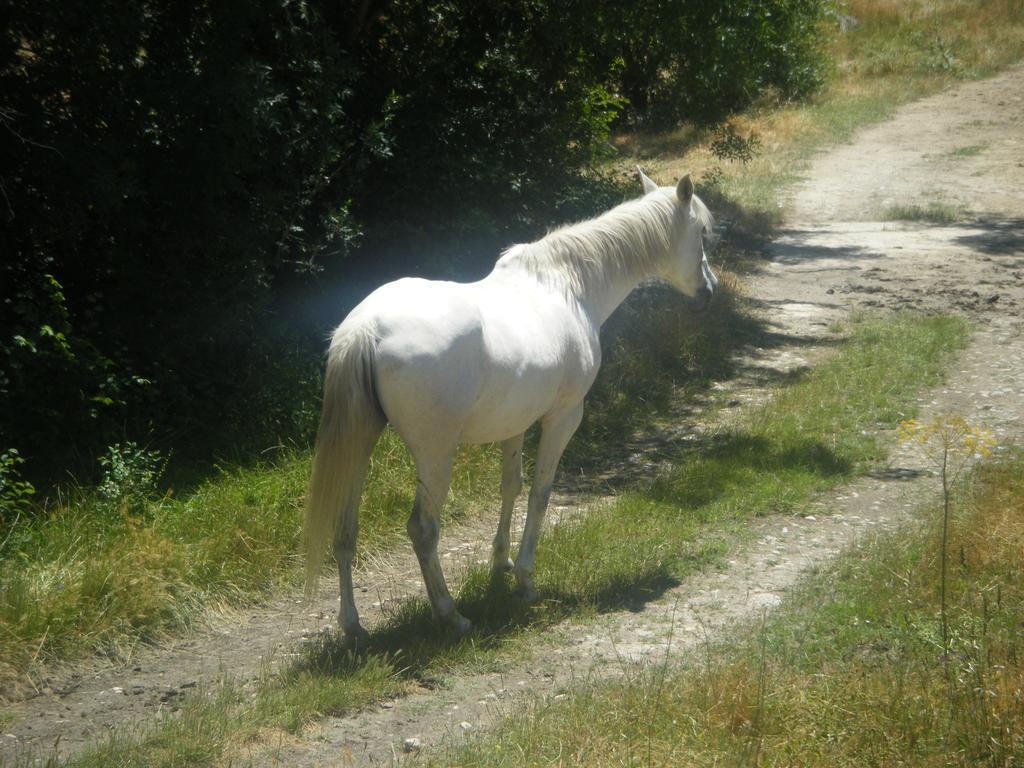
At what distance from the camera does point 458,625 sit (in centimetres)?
529

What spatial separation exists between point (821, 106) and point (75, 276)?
24.1m

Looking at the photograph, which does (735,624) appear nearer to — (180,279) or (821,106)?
(180,279)

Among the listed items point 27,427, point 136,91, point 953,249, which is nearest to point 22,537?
point 27,427

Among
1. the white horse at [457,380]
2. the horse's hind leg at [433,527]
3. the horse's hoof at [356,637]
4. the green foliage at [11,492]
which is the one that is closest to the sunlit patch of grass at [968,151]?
the white horse at [457,380]

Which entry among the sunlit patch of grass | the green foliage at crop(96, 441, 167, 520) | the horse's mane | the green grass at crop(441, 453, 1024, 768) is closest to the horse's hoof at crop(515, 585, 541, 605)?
the green grass at crop(441, 453, 1024, 768)

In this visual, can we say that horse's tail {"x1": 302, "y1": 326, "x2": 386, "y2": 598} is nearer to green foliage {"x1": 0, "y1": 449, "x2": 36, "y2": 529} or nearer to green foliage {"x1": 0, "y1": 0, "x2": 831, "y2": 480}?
green foliage {"x1": 0, "y1": 449, "x2": 36, "y2": 529}

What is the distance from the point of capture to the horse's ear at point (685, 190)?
6688 mm

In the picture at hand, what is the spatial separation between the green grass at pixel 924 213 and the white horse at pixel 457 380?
12.7 metres

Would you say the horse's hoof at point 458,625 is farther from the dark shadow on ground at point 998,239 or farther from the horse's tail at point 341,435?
the dark shadow on ground at point 998,239

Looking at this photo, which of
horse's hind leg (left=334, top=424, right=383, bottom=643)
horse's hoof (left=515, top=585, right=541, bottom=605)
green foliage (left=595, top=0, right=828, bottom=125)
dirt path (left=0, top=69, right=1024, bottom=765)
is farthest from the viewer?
green foliage (left=595, top=0, right=828, bottom=125)

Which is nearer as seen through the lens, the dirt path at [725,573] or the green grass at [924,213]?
the dirt path at [725,573]

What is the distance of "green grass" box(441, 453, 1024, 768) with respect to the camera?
11.5 feet

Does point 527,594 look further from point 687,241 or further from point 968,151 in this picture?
point 968,151

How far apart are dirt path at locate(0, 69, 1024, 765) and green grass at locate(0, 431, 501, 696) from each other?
19cm
